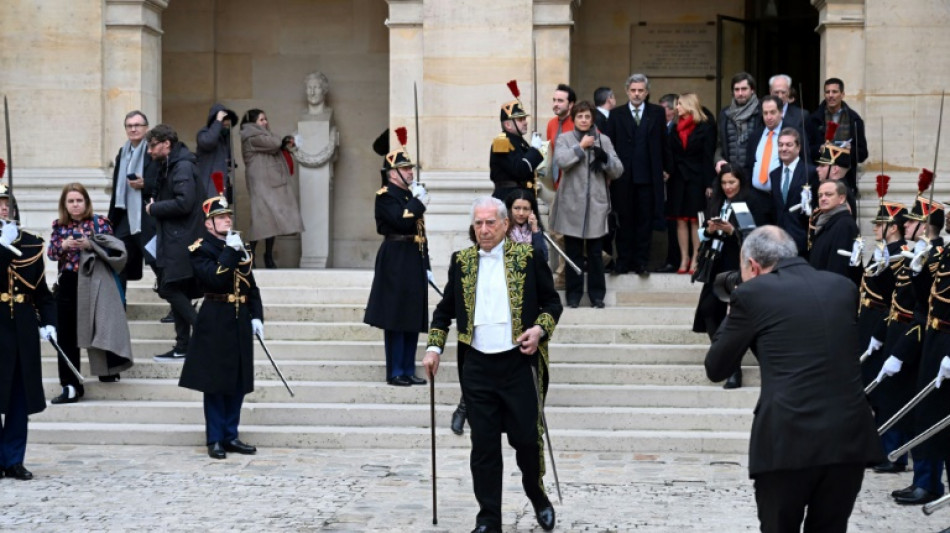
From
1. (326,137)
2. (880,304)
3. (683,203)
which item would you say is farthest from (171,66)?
(880,304)

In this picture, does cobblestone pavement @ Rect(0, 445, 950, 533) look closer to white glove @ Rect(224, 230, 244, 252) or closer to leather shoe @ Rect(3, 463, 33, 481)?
leather shoe @ Rect(3, 463, 33, 481)

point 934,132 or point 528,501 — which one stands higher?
point 934,132

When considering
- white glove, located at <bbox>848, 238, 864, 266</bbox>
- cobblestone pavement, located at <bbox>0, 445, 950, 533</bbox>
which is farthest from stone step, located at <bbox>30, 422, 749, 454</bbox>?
white glove, located at <bbox>848, 238, 864, 266</bbox>

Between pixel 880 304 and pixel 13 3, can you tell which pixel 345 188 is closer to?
pixel 13 3

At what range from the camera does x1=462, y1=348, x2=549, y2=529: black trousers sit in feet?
27.3

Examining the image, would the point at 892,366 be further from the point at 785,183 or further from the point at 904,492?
the point at 785,183

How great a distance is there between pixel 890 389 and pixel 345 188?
8.52m

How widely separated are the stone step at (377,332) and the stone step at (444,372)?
0.41 m

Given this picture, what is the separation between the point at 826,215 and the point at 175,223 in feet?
16.6

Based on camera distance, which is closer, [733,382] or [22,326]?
[22,326]

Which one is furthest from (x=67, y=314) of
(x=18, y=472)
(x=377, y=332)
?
(x=377, y=332)

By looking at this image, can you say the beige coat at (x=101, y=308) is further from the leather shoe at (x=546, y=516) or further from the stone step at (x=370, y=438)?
the leather shoe at (x=546, y=516)

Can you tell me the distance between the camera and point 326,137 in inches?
656

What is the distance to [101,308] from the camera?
11.8m
